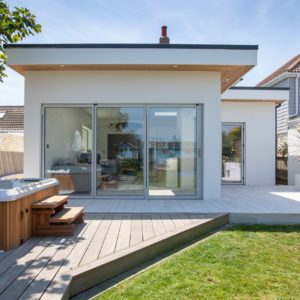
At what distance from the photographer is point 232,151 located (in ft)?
26.6

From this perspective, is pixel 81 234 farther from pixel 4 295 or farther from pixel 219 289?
pixel 219 289

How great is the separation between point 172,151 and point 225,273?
324cm

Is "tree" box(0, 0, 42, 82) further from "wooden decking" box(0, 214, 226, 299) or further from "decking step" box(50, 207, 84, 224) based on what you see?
"wooden decking" box(0, 214, 226, 299)

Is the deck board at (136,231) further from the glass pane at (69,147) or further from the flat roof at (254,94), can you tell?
the flat roof at (254,94)

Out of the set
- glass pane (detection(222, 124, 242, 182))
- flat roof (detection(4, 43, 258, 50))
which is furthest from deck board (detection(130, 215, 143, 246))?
glass pane (detection(222, 124, 242, 182))

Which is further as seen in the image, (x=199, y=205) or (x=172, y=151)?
(x=172, y=151)

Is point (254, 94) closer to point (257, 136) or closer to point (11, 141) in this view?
point (257, 136)

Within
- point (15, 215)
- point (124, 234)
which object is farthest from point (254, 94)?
point (15, 215)

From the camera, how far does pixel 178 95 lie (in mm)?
5293

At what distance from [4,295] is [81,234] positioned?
1.36 metres

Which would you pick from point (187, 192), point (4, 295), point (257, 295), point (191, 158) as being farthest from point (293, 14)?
point (4, 295)

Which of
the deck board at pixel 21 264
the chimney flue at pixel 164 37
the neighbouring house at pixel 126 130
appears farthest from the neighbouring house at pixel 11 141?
the deck board at pixel 21 264

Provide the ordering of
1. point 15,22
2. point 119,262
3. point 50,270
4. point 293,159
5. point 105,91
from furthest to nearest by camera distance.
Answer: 1. point 293,159
2. point 105,91
3. point 15,22
4. point 119,262
5. point 50,270

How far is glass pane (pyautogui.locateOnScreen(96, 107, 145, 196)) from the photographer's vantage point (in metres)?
5.29
